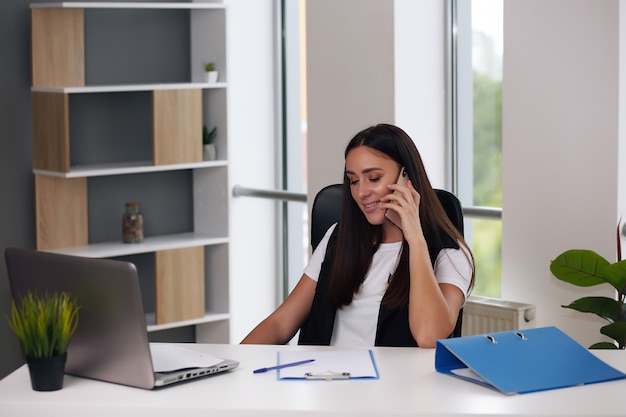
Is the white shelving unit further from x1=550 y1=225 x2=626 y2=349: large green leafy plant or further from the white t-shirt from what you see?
x1=550 y1=225 x2=626 y2=349: large green leafy plant

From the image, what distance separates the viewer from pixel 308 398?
1861 mm

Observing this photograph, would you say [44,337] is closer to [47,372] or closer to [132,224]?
[47,372]

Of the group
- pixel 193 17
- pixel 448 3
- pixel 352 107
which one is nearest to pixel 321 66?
pixel 352 107

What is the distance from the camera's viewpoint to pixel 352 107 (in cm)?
411

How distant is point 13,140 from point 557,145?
248cm

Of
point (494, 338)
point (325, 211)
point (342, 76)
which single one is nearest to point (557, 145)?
point (325, 211)

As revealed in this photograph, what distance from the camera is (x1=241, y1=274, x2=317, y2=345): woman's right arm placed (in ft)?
8.59

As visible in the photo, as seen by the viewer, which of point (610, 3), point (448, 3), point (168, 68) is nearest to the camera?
point (610, 3)

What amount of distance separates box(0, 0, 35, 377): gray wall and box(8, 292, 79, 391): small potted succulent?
2.57m

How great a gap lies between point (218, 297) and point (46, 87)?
Answer: 1.38 m

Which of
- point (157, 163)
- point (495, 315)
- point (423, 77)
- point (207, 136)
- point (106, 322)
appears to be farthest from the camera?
point (207, 136)

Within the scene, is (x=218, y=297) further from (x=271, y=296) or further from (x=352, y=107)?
(x=352, y=107)

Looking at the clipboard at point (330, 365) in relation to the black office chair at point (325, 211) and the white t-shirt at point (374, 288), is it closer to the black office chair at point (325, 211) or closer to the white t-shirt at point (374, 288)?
the white t-shirt at point (374, 288)

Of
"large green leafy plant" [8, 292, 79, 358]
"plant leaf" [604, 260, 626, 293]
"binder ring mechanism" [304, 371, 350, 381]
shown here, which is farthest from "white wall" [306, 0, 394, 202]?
"large green leafy plant" [8, 292, 79, 358]
